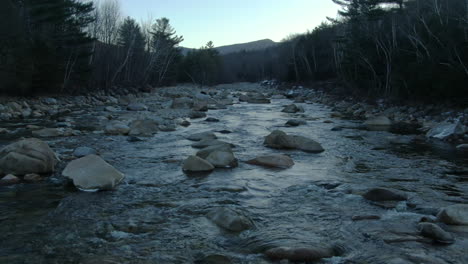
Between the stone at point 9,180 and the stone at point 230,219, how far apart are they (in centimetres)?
369

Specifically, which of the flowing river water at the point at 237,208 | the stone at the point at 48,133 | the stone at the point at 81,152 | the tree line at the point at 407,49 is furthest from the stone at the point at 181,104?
the stone at the point at 81,152

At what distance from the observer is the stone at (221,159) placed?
27.2 feet

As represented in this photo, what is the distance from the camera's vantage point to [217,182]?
7.10 m

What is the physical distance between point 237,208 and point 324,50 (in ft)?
152

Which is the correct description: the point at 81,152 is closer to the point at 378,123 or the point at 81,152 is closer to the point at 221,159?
the point at 221,159

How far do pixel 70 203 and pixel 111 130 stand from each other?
23.7 feet

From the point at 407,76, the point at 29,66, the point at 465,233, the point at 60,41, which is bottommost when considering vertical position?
the point at 465,233

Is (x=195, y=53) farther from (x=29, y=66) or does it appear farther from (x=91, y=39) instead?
(x=29, y=66)

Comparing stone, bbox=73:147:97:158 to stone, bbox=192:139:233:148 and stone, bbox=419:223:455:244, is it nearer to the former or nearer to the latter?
stone, bbox=192:139:233:148

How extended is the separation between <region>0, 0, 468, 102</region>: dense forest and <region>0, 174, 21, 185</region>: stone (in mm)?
15834

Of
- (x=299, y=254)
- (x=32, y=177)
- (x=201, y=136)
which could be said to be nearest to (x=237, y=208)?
(x=299, y=254)

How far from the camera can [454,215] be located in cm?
Answer: 495

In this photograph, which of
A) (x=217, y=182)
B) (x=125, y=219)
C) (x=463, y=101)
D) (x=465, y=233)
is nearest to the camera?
(x=465, y=233)

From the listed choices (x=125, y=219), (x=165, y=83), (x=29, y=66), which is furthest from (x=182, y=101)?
(x=165, y=83)
